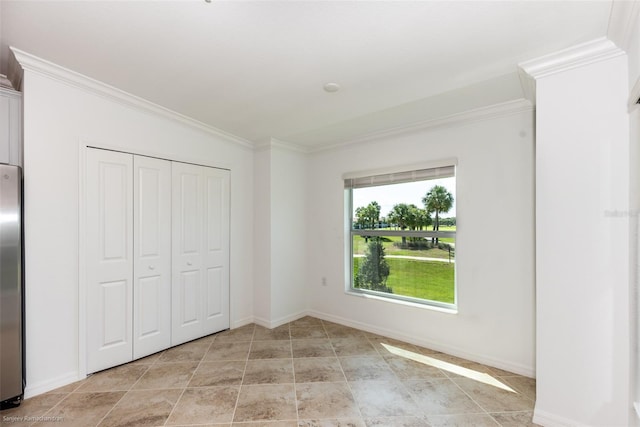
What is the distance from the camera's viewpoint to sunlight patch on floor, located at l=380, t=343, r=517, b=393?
241cm

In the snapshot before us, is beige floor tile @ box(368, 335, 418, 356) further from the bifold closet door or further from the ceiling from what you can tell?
the ceiling

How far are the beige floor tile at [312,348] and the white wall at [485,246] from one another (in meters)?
0.70

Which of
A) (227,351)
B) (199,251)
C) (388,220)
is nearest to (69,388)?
(227,351)

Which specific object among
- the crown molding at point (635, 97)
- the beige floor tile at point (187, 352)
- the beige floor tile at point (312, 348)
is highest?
the crown molding at point (635, 97)

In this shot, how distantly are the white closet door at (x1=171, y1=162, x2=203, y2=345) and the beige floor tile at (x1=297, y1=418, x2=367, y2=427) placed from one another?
1.85 meters

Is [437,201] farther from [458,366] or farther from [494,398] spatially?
[494,398]

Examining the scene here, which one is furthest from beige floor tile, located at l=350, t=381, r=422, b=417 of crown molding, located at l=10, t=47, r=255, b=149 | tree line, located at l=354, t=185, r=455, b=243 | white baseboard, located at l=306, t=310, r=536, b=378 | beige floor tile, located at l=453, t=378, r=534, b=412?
crown molding, located at l=10, t=47, r=255, b=149

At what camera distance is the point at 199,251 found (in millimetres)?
3330

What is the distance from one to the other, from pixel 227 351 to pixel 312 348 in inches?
34.7

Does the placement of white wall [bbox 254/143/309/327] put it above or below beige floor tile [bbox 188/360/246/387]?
above

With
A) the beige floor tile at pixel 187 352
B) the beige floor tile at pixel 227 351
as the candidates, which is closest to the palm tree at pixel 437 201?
the beige floor tile at pixel 227 351

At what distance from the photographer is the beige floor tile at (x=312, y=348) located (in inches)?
116

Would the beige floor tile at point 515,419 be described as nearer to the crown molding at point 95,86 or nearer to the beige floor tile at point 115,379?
the beige floor tile at point 115,379

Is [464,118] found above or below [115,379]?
above
